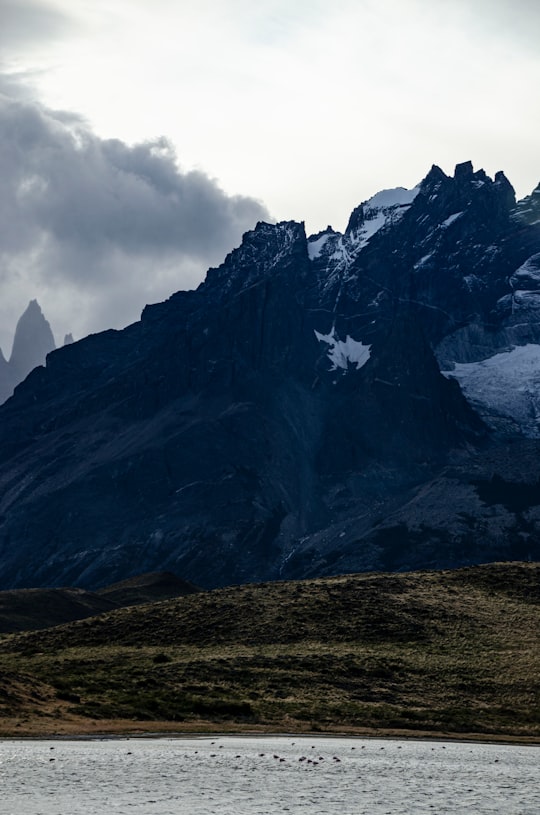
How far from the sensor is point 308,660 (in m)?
126

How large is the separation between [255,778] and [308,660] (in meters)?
58.1

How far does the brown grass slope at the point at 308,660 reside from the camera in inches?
3974

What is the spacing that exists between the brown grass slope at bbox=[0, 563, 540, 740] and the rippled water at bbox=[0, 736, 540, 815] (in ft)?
41.4

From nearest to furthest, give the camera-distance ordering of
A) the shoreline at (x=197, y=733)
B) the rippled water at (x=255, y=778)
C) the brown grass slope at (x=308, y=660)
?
the rippled water at (x=255, y=778)
the shoreline at (x=197, y=733)
the brown grass slope at (x=308, y=660)

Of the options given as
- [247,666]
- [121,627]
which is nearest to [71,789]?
[247,666]

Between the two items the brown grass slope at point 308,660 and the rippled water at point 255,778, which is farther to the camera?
the brown grass slope at point 308,660

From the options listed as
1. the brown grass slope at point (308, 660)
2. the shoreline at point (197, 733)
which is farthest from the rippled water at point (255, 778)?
the brown grass slope at point (308, 660)

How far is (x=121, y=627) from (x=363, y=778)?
3279 inches

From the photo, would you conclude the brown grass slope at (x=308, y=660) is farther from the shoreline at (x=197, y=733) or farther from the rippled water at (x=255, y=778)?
the rippled water at (x=255, y=778)

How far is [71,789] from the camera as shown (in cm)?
6362

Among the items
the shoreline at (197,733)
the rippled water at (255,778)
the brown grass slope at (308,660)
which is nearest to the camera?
the rippled water at (255,778)

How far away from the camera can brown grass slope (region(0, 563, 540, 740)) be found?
100938 millimetres

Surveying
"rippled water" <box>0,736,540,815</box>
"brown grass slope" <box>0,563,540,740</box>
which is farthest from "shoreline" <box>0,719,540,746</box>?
"rippled water" <box>0,736,540,815</box>

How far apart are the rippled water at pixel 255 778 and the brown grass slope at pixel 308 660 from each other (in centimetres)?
1262
